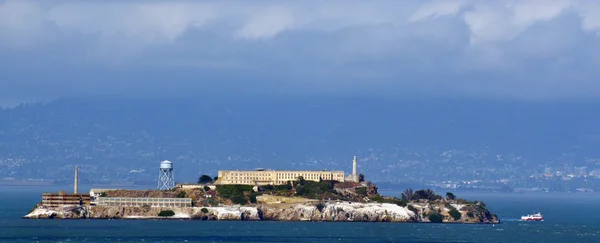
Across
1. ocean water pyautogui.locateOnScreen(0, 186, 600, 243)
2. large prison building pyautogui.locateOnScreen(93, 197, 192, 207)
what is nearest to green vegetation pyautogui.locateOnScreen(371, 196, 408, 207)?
ocean water pyautogui.locateOnScreen(0, 186, 600, 243)

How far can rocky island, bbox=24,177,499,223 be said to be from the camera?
17712 cm

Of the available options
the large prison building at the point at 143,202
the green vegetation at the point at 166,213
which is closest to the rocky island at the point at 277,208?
the green vegetation at the point at 166,213

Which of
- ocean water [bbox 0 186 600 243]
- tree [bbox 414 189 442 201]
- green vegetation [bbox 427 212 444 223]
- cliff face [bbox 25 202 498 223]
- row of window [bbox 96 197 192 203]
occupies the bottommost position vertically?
ocean water [bbox 0 186 600 243]

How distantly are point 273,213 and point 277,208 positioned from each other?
983 millimetres

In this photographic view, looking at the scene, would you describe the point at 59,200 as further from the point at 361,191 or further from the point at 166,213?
the point at 361,191

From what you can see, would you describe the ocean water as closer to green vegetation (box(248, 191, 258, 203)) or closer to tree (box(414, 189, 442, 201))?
green vegetation (box(248, 191, 258, 203))

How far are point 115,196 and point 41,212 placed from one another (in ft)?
34.4

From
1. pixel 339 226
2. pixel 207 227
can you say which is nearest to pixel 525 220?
pixel 339 226

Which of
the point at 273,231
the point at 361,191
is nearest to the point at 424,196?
the point at 361,191

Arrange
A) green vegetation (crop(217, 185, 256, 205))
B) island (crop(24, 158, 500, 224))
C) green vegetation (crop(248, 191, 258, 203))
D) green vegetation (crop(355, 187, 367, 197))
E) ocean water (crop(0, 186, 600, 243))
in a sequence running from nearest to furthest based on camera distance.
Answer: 1. ocean water (crop(0, 186, 600, 243))
2. island (crop(24, 158, 500, 224))
3. green vegetation (crop(248, 191, 258, 203))
4. green vegetation (crop(217, 185, 256, 205))
5. green vegetation (crop(355, 187, 367, 197))

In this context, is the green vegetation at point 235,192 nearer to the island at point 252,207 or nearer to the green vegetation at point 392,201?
the island at point 252,207

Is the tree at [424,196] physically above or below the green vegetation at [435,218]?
above

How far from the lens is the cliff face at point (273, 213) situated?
17700 centimetres

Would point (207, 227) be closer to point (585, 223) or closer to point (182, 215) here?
point (182, 215)
